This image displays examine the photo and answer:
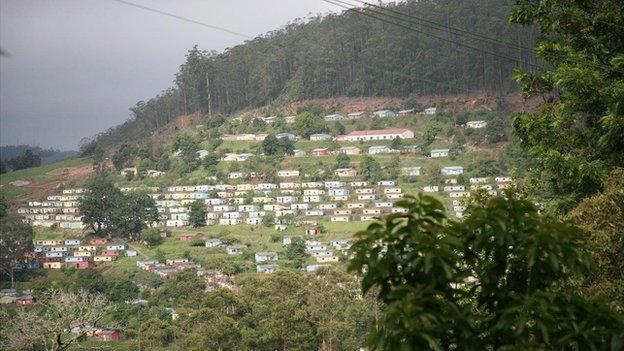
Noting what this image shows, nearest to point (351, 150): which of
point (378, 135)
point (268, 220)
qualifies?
point (378, 135)

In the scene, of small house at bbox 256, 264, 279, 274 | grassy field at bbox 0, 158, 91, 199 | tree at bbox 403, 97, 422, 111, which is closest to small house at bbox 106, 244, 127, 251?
small house at bbox 256, 264, 279, 274

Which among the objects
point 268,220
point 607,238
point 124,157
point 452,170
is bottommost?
point 268,220

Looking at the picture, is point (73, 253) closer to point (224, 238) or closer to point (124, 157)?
point (224, 238)

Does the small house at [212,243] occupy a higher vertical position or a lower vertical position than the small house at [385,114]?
lower

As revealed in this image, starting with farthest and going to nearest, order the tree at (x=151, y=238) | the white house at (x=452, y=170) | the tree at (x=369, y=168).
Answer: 1. the tree at (x=369, y=168)
2. the white house at (x=452, y=170)
3. the tree at (x=151, y=238)

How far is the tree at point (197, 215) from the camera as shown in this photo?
30500mm

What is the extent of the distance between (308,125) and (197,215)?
10.3 meters

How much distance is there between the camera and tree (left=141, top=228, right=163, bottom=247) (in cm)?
2841

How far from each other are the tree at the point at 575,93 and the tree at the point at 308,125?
110 feet

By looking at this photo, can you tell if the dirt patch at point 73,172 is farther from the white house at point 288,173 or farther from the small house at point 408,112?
the small house at point 408,112

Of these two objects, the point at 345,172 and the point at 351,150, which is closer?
the point at 345,172

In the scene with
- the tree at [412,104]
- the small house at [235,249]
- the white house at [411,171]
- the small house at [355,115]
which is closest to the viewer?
the small house at [235,249]

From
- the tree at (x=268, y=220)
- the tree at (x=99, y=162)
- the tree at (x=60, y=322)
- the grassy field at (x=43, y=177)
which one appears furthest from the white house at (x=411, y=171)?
the tree at (x=60, y=322)

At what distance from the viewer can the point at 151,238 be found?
1119 inches
